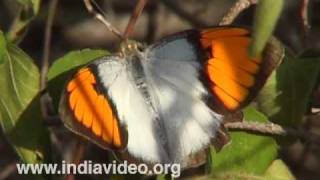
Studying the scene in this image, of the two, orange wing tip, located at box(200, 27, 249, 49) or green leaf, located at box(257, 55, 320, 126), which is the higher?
orange wing tip, located at box(200, 27, 249, 49)

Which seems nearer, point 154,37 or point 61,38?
point 154,37

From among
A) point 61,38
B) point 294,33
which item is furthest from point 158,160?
point 61,38

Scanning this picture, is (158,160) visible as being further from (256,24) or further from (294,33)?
(294,33)

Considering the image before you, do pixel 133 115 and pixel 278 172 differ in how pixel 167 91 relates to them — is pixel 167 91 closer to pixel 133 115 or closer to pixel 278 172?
pixel 133 115

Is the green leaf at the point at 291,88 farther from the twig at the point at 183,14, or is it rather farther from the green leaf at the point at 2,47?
the twig at the point at 183,14

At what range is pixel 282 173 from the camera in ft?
4.56

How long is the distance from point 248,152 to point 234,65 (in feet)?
0.43

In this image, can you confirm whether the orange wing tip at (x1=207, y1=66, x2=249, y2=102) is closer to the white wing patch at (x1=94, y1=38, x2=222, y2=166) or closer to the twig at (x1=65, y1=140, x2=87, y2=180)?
the white wing patch at (x1=94, y1=38, x2=222, y2=166)

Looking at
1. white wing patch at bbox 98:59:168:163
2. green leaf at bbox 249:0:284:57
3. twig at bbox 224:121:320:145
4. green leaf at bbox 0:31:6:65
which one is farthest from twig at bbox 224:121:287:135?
green leaf at bbox 249:0:284:57

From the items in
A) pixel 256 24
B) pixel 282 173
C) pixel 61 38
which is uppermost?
pixel 256 24

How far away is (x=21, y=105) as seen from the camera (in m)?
1.34

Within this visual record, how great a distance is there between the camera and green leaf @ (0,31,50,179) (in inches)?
52.2

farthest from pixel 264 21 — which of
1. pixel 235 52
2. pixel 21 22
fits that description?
pixel 21 22

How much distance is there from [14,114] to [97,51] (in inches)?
6.4
